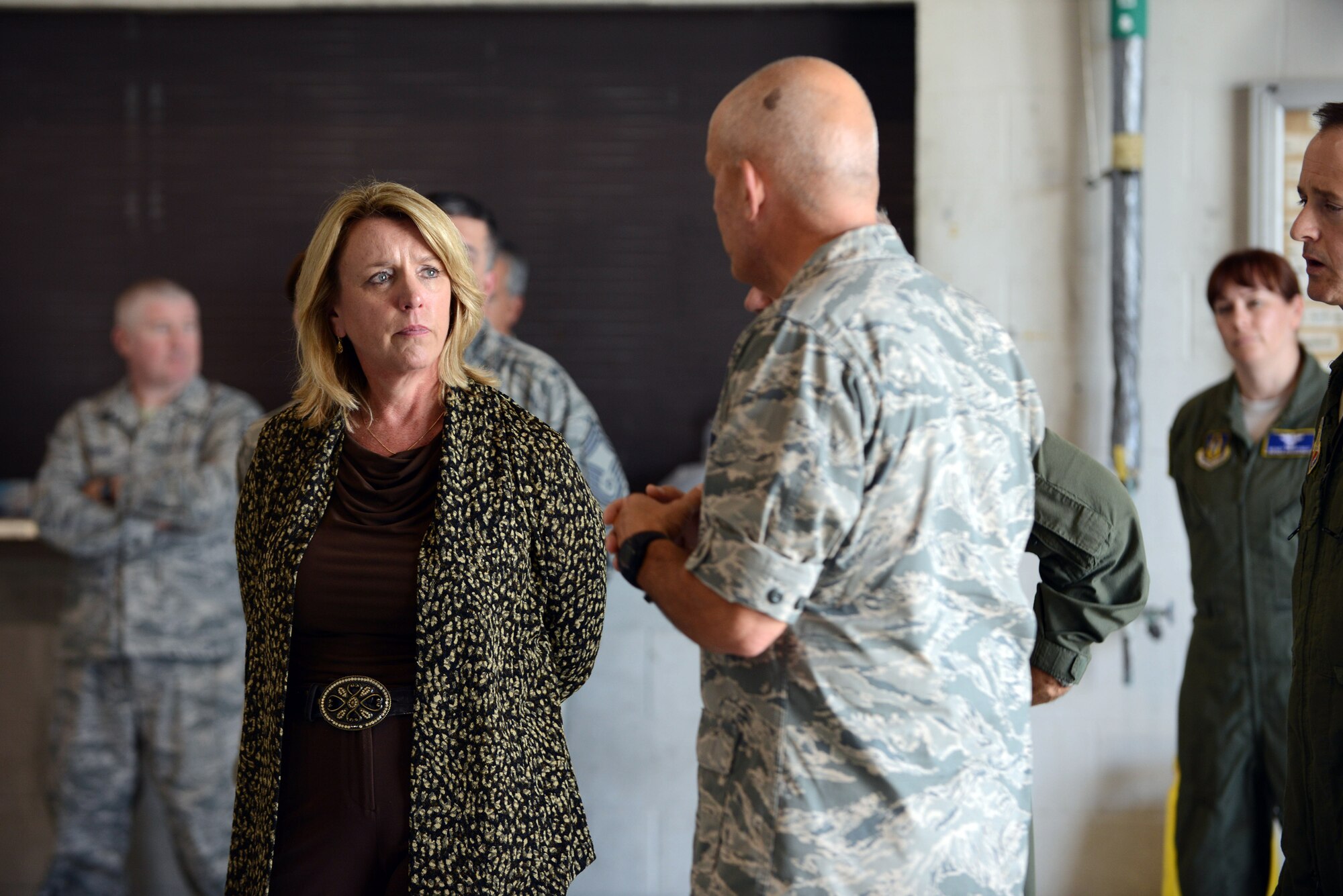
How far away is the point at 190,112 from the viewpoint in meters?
3.63

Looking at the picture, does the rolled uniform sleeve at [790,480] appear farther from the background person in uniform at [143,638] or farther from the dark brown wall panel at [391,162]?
the background person in uniform at [143,638]

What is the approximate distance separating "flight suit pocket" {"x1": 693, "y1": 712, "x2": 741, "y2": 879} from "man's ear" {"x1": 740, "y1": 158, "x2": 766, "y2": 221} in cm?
66

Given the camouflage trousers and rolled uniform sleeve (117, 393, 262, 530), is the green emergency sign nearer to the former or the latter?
rolled uniform sleeve (117, 393, 262, 530)

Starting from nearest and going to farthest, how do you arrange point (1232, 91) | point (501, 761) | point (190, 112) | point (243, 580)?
point (501, 761) → point (243, 580) → point (1232, 91) → point (190, 112)

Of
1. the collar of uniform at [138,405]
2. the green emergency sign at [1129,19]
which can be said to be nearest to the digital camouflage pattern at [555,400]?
the collar of uniform at [138,405]

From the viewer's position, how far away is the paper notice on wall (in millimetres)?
3314

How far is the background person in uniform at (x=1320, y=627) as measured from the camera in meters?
1.63

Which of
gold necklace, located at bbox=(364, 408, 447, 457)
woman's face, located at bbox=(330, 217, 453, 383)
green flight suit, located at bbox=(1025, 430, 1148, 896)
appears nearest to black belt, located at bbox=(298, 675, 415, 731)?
gold necklace, located at bbox=(364, 408, 447, 457)

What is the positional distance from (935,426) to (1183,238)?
7.97 ft

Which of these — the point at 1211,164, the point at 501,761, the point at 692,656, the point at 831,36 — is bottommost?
the point at 692,656

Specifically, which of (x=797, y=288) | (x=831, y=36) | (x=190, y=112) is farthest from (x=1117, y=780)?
(x=190, y=112)

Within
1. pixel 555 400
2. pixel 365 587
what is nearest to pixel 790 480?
pixel 365 587

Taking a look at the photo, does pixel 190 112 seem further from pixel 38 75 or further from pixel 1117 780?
pixel 1117 780

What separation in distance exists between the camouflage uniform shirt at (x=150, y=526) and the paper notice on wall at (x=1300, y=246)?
3100 mm
